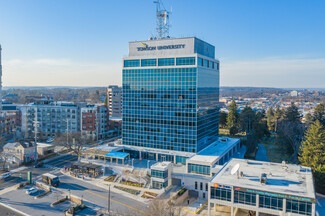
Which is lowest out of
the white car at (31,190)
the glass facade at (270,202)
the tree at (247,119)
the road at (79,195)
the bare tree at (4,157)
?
the road at (79,195)

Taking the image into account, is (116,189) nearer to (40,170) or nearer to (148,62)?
(40,170)

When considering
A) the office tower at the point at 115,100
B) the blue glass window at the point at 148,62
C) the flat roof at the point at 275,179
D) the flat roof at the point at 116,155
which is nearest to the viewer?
→ the flat roof at the point at 275,179

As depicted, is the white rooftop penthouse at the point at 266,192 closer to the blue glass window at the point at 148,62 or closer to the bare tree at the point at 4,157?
the blue glass window at the point at 148,62

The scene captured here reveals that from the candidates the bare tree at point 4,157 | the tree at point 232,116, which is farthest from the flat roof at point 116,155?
the tree at point 232,116

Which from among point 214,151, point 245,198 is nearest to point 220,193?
point 245,198

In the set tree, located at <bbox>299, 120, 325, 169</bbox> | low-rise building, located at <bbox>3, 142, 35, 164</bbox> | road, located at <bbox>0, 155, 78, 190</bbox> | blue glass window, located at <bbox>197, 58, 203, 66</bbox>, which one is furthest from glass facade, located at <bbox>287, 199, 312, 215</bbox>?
low-rise building, located at <bbox>3, 142, 35, 164</bbox>

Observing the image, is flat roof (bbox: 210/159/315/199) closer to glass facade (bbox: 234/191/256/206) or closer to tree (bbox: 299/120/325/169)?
glass facade (bbox: 234/191/256/206)

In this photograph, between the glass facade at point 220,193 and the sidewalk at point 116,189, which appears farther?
the sidewalk at point 116,189
